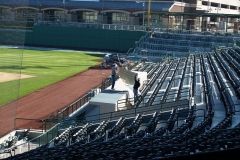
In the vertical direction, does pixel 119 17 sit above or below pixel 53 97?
above

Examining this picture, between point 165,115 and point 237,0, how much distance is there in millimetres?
83707

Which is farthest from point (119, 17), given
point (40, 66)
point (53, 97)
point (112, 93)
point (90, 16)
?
point (112, 93)

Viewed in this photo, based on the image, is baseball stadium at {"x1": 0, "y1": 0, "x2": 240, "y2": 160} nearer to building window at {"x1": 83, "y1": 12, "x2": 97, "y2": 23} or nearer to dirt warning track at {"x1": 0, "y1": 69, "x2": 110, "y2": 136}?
dirt warning track at {"x1": 0, "y1": 69, "x2": 110, "y2": 136}

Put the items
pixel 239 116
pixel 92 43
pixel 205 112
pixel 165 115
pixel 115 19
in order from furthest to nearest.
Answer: pixel 115 19 → pixel 92 43 → pixel 165 115 → pixel 205 112 → pixel 239 116

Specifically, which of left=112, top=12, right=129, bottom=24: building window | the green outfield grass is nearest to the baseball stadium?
the green outfield grass

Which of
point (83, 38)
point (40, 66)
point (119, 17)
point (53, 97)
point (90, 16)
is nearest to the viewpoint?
point (53, 97)

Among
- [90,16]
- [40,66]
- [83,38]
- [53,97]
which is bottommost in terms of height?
[53,97]

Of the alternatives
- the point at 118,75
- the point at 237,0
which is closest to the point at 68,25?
the point at 118,75

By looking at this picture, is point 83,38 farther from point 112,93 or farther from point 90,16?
point 112,93

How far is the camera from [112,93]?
16.1m

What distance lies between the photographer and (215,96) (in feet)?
42.7

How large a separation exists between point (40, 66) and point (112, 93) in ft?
57.9

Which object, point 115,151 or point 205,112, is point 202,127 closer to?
point 205,112

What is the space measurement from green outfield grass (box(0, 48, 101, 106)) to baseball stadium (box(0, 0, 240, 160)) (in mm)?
30
